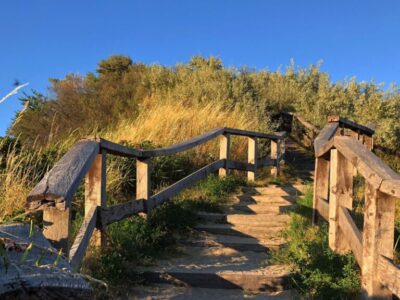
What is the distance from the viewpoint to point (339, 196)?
437cm

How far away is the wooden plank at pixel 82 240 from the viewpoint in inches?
116

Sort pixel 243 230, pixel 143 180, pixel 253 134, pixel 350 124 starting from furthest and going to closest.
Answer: pixel 253 134 < pixel 350 124 < pixel 243 230 < pixel 143 180

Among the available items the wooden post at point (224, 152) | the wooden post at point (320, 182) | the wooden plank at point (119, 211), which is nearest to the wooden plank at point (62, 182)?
the wooden plank at point (119, 211)

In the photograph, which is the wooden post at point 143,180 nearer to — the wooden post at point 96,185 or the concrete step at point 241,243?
the concrete step at point 241,243

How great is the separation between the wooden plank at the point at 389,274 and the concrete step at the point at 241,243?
2.10 meters

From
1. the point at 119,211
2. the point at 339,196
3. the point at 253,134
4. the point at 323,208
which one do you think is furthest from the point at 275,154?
the point at 119,211

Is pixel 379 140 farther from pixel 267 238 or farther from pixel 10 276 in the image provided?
pixel 10 276

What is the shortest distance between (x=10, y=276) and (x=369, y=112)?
11942 millimetres

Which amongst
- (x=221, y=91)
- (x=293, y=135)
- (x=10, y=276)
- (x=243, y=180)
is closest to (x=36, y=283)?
(x=10, y=276)

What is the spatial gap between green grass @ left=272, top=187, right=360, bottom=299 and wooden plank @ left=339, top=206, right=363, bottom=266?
0.53ft

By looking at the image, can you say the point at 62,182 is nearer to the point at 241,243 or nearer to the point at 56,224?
the point at 56,224

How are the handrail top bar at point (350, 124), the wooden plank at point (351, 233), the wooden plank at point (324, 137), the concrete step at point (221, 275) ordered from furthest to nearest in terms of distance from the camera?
the handrail top bar at point (350, 124) < the wooden plank at point (324, 137) < the concrete step at point (221, 275) < the wooden plank at point (351, 233)

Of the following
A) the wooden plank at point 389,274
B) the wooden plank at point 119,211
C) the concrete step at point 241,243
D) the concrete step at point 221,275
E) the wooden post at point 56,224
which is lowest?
the concrete step at point 221,275

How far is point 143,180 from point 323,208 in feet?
6.27
